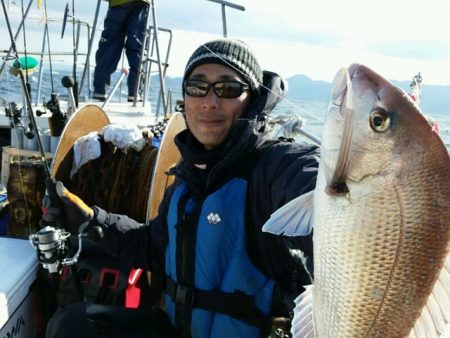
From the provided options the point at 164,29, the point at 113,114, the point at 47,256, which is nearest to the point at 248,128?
the point at 47,256

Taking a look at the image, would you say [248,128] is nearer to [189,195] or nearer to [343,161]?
Answer: [189,195]

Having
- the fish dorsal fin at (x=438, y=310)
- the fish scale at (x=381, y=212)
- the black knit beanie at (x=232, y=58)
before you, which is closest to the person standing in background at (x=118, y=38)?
the black knit beanie at (x=232, y=58)

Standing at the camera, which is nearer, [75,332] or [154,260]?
[75,332]

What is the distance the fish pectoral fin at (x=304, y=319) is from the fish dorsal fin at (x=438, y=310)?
36 cm

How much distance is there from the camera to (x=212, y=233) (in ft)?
7.96

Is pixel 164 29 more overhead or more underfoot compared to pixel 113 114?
more overhead

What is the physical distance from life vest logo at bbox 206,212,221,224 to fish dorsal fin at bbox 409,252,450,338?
3.88 feet

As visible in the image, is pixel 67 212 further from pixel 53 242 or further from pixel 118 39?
pixel 118 39

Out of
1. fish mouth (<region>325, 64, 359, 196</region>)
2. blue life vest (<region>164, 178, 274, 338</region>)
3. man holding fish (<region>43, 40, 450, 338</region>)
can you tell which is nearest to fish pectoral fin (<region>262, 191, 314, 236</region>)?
man holding fish (<region>43, 40, 450, 338</region>)

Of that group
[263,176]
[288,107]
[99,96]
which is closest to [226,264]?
[263,176]

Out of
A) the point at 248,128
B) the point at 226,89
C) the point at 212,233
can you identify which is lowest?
the point at 212,233

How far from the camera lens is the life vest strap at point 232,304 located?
94.9 inches

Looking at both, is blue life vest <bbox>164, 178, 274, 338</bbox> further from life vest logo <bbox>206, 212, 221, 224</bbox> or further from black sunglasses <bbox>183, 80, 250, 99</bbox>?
black sunglasses <bbox>183, 80, 250, 99</bbox>

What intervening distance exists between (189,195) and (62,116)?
2725 mm
